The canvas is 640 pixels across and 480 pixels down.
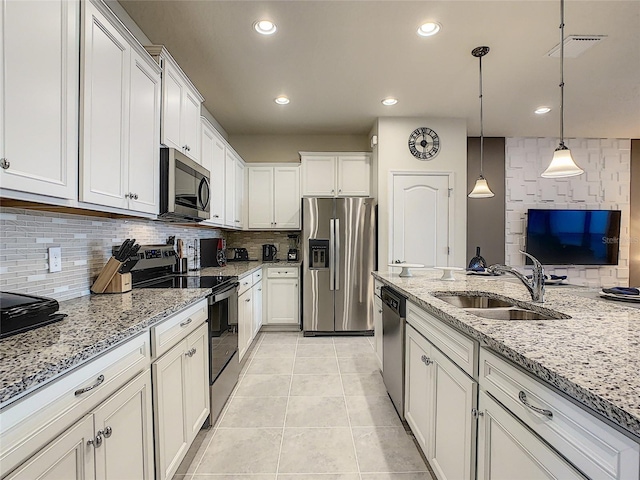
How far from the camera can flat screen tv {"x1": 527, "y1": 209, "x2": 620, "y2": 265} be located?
15.3 ft

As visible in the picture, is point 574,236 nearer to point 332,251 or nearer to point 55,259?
point 332,251

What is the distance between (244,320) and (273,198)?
6.37 feet

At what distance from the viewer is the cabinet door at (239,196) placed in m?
4.01

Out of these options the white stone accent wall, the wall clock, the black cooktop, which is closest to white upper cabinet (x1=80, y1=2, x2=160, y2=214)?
the black cooktop

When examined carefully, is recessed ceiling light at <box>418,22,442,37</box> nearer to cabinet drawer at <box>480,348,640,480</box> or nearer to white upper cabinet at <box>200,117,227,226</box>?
white upper cabinet at <box>200,117,227,226</box>

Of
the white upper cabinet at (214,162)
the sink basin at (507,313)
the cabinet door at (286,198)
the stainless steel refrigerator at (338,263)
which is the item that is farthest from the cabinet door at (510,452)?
the cabinet door at (286,198)

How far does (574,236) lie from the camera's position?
467 cm

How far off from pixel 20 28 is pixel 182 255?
2.28 m

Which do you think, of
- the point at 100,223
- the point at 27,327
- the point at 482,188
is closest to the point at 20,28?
the point at 27,327

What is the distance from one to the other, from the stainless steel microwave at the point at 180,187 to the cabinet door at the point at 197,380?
0.78 m

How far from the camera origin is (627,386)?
65 cm

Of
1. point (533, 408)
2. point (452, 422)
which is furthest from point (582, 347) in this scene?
point (452, 422)

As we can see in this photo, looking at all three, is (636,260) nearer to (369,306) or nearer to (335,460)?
(369,306)

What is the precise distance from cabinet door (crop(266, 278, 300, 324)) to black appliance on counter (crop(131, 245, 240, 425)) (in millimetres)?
1444
